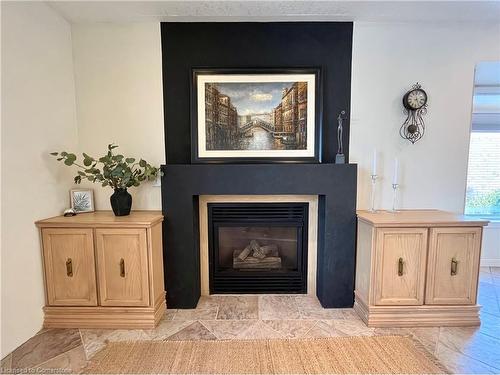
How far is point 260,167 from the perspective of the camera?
2.24m

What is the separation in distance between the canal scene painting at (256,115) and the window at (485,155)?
Answer: 2521 millimetres

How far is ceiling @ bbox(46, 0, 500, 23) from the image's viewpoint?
2.06 metres

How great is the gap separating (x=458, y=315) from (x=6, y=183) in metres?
3.59

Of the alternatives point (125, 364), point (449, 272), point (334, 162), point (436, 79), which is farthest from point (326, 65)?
point (125, 364)

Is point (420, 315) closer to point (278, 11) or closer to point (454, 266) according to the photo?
point (454, 266)

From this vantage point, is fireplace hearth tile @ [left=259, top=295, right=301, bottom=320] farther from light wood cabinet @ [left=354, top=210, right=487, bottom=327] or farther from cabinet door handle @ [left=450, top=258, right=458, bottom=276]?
cabinet door handle @ [left=450, top=258, right=458, bottom=276]

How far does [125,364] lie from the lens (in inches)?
66.7

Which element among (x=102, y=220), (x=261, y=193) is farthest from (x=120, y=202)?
(x=261, y=193)

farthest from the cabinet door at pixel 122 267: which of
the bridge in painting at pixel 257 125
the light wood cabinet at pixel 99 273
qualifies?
the bridge in painting at pixel 257 125

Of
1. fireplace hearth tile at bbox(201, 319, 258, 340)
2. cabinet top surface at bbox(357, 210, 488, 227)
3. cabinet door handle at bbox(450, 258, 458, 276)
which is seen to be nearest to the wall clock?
cabinet top surface at bbox(357, 210, 488, 227)

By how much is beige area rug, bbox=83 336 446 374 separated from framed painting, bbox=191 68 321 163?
1.50 meters

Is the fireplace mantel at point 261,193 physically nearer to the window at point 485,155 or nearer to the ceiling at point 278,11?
the ceiling at point 278,11

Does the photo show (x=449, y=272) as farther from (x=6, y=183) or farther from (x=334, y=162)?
(x=6, y=183)

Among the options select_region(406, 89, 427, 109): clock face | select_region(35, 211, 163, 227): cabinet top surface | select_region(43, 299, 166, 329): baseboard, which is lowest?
select_region(43, 299, 166, 329): baseboard
